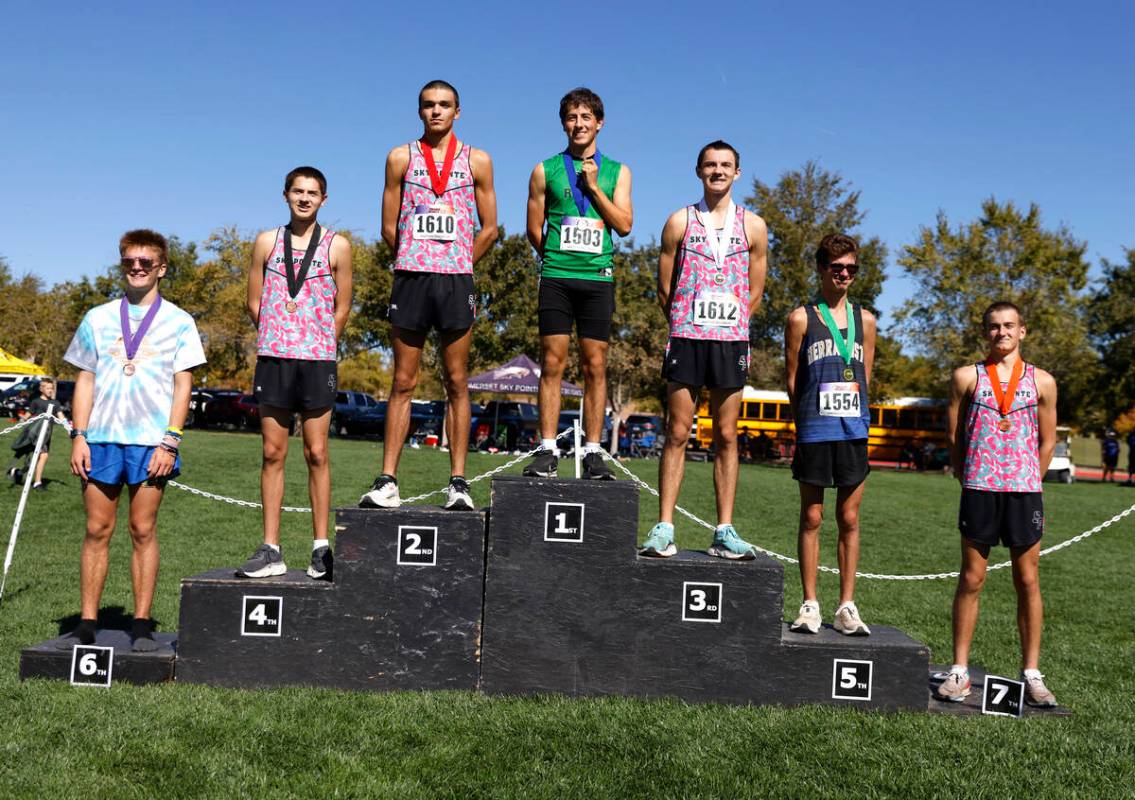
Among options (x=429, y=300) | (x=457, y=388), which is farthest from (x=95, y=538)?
(x=429, y=300)

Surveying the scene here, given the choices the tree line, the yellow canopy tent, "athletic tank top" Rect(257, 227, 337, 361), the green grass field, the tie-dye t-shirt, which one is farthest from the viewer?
the tree line

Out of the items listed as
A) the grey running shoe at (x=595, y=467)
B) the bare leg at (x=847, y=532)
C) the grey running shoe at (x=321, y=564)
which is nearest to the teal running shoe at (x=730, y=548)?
the bare leg at (x=847, y=532)

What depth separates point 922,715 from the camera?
15.3ft

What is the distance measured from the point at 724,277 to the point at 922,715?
2.51 metres

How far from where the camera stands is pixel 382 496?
16.2ft

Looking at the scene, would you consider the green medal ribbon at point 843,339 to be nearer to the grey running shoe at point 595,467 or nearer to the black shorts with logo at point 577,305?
the black shorts with logo at point 577,305

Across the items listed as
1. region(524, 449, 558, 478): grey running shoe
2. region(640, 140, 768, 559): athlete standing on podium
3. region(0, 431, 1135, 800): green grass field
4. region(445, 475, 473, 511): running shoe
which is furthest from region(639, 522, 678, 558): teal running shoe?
region(445, 475, 473, 511): running shoe

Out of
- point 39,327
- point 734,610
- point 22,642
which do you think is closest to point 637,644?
point 734,610

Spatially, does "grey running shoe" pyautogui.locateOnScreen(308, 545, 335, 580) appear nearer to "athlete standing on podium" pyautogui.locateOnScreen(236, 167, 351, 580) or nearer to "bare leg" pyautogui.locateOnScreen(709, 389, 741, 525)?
"athlete standing on podium" pyautogui.locateOnScreen(236, 167, 351, 580)

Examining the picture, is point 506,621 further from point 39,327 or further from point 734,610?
point 39,327

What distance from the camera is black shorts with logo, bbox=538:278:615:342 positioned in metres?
5.13

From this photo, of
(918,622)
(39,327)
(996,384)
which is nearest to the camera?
(996,384)

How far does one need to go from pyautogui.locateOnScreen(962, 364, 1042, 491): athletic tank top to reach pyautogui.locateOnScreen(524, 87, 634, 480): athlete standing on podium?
6.61ft

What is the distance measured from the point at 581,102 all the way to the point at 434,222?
107 centimetres
